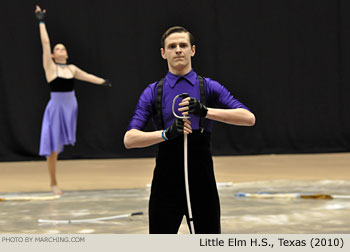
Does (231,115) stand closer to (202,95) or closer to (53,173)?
(202,95)

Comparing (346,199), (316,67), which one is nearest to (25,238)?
(346,199)

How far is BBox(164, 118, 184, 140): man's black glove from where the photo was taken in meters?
2.03

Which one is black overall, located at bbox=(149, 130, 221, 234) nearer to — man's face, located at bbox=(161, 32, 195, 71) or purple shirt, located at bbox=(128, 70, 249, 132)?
purple shirt, located at bbox=(128, 70, 249, 132)

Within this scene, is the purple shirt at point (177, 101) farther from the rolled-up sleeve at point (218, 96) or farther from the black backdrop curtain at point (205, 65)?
the black backdrop curtain at point (205, 65)

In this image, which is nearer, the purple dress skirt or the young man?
the young man

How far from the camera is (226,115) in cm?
210

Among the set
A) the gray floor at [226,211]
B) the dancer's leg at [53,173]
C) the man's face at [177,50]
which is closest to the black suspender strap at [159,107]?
the man's face at [177,50]

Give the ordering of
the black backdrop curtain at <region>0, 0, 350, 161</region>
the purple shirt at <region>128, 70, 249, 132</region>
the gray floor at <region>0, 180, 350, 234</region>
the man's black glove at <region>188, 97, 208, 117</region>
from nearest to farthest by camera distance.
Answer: the man's black glove at <region>188, 97, 208, 117</region> < the purple shirt at <region>128, 70, 249, 132</region> < the gray floor at <region>0, 180, 350, 234</region> < the black backdrop curtain at <region>0, 0, 350, 161</region>

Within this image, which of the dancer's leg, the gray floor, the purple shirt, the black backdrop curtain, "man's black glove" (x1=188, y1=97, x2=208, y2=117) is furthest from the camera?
the black backdrop curtain

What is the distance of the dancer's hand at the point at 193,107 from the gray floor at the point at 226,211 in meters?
1.95

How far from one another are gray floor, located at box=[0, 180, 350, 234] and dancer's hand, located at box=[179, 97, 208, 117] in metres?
1.95

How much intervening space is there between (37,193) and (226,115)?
3996 millimetres

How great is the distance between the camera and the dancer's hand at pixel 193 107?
202 centimetres

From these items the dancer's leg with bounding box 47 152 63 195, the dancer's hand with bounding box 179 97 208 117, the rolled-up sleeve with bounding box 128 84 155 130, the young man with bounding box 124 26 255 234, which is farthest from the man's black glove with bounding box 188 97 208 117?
the dancer's leg with bounding box 47 152 63 195
